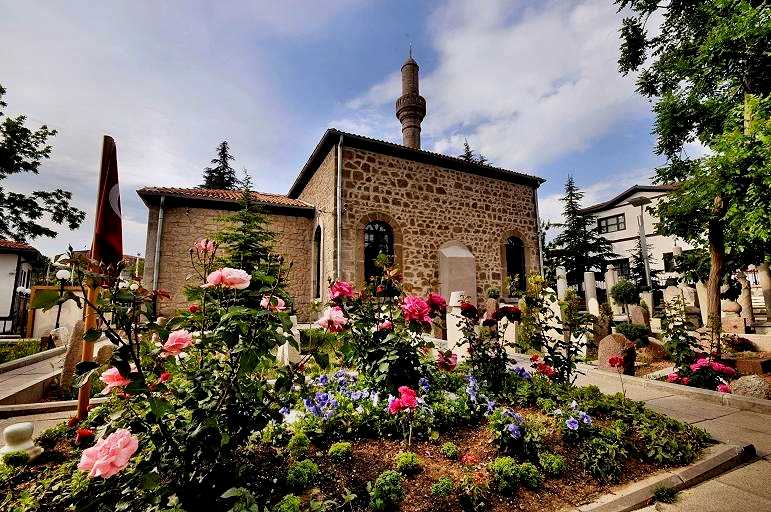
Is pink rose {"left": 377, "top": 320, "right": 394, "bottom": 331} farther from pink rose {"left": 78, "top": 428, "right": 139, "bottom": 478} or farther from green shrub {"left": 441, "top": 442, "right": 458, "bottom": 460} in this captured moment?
pink rose {"left": 78, "top": 428, "right": 139, "bottom": 478}

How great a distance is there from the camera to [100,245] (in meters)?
2.85

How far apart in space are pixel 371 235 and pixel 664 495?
28.6 feet

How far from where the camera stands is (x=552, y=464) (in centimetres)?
240

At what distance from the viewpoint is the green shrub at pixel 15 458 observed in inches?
90.4

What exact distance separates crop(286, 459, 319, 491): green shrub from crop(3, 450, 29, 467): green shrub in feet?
6.37

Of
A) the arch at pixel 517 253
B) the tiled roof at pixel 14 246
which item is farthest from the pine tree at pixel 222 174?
the arch at pixel 517 253

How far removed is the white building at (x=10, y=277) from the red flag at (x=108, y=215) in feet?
57.1

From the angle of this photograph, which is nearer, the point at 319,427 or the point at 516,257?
the point at 319,427

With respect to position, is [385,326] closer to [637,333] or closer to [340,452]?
[340,452]

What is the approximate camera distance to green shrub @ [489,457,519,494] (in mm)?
2189

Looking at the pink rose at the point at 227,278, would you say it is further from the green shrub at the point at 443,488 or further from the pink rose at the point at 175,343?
the green shrub at the point at 443,488

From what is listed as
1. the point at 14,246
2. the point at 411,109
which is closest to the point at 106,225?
the point at 411,109

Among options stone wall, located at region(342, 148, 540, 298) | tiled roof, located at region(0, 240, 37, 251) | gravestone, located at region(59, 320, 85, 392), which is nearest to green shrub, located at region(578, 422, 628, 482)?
gravestone, located at region(59, 320, 85, 392)

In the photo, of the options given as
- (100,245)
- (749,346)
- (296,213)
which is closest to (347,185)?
(296,213)
